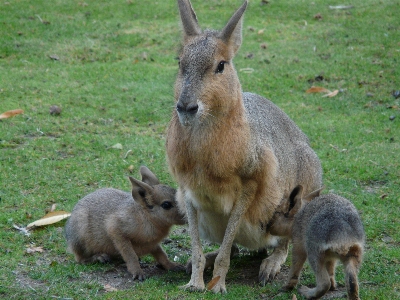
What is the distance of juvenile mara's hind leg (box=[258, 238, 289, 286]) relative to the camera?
609cm

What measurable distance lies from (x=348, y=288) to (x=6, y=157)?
498cm

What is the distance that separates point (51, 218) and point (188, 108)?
260 cm

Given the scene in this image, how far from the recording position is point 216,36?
551 centimetres

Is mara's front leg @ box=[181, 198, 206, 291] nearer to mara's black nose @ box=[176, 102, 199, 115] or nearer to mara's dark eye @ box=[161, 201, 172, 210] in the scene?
mara's dark eye @ box=[161, 201, 172, 210]

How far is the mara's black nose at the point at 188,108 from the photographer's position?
4973 millimetres

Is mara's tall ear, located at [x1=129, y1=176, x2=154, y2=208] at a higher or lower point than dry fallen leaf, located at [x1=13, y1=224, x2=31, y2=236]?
higher

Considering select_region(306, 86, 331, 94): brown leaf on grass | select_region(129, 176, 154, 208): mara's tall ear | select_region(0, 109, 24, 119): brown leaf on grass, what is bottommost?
select_region(306, 86, 331, 94): brown leaf on grass

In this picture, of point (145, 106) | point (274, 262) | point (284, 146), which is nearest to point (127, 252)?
point (274, 262)

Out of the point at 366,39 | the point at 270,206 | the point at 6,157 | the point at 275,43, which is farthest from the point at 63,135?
the point at 366,39

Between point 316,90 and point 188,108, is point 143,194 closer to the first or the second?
point 188,108

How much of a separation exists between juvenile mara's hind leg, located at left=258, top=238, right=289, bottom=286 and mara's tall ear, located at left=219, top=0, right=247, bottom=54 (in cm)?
193

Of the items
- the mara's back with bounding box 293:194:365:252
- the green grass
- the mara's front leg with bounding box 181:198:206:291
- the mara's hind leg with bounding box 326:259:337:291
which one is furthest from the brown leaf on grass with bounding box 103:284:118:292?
the mara's hind leg with bounding box 326:259:337:291

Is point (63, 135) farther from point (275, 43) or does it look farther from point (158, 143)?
point (275, 43)

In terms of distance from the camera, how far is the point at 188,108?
497 centimetres
